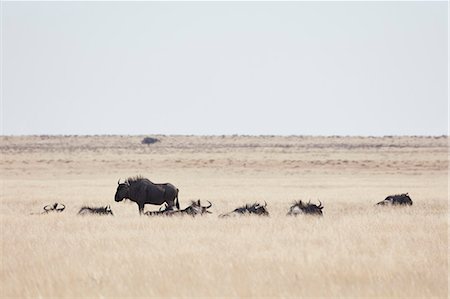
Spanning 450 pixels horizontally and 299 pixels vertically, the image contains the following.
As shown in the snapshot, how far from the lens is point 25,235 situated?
14.0 metres

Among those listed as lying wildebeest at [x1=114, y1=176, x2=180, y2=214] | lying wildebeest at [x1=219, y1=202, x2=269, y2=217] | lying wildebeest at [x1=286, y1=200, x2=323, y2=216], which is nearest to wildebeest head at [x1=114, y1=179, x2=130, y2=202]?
lying wildebeest at [x1=114, y1=176, x2=180, y2=214]

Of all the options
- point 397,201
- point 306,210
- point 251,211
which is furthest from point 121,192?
point 397,201

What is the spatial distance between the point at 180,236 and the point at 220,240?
92 centimetres

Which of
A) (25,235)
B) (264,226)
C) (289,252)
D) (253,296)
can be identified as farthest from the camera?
(264,226)

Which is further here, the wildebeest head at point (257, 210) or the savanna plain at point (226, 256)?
the wildebeest head at point (257, 210)

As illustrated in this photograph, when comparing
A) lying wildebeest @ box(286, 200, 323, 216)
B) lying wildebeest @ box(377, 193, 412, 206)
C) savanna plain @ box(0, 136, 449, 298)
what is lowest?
lying wildebeest @ box(377, 193, 412, 206)

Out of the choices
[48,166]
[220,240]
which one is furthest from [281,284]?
[48,166]

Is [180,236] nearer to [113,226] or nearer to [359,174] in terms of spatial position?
[113,226]

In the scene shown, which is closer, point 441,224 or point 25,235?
point 25,235

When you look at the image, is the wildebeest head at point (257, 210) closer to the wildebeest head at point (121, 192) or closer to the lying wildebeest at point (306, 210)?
the lying wildebeest at point (306, 210)

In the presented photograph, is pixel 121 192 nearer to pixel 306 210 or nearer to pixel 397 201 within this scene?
pixel 306 210

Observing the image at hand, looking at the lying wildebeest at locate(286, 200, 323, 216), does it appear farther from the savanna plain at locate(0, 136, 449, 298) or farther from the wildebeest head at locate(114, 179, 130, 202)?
the wildebeest head at locate(114, 179, 130, 202)


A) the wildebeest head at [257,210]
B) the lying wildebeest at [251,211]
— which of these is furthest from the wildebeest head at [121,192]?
the wildebeest head at [257,210]

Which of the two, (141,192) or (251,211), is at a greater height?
(141,192)
